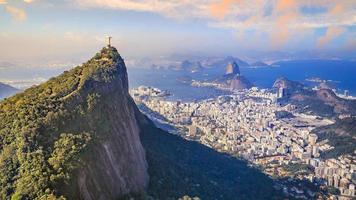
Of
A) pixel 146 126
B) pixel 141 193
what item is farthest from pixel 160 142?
pixel 141 193

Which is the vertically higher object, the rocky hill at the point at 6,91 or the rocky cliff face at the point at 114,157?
the rocky cliff face at the point at 114,157

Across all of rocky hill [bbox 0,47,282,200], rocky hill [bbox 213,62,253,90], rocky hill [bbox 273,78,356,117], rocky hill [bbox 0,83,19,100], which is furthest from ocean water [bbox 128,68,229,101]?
rocky hill [bbox 0,47,282,200]

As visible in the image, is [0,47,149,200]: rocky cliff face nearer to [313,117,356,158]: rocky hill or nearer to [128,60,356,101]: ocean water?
[313,117,356,158]: rocky hill

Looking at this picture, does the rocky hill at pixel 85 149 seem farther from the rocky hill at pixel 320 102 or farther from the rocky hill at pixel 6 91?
the rocky hill at pixel 320 102

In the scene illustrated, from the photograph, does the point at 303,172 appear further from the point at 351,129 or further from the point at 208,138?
the point at 351,129

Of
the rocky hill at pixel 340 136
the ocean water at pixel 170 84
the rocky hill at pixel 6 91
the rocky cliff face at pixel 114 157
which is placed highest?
the rocky cliff face at pixel 114 157

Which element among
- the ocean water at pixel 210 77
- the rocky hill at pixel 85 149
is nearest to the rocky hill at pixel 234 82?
the ocean water at pixel 210 77

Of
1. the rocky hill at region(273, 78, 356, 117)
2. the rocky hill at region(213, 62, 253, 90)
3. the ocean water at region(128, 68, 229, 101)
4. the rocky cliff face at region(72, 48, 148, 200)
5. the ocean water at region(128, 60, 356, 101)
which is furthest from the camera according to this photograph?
the rocky hill at region(213, 62, 253, 90)

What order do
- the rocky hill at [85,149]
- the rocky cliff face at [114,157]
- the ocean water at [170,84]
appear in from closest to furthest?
the rocky hill at [85,149] < the rocky cliff face at [114,157] < the ocean water at [170,84]

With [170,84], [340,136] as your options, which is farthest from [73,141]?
[170,84]
